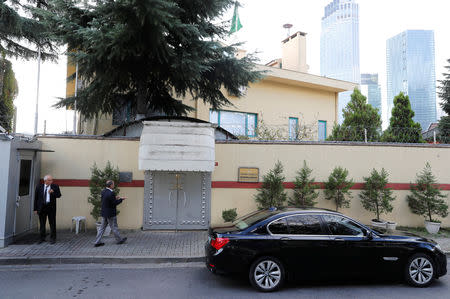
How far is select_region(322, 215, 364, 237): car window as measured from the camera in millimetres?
5891

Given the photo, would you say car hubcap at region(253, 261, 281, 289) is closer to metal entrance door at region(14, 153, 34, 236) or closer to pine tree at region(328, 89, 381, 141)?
metal entrance door at region(14, 153, 34, 236)

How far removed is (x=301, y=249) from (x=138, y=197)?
613cm

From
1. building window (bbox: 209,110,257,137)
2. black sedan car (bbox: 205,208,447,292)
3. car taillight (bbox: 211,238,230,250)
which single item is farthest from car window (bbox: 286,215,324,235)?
building window (bbox: 209,110,257,137)

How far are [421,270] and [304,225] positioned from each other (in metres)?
2.40

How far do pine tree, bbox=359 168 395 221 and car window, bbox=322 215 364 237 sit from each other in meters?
4.88

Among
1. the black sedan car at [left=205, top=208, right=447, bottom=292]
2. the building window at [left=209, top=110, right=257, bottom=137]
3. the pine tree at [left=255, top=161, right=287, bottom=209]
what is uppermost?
the building window at [left=209, top=110, right=257, bottom=137]

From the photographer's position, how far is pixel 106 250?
25.4 feet

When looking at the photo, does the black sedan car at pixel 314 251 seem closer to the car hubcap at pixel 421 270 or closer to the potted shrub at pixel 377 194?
the car hubcap at pixel 421 270

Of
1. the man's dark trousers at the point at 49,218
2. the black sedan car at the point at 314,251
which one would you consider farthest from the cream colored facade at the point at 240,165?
the black sedan car at the point at 314,251

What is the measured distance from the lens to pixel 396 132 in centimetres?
1260

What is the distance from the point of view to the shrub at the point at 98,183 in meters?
9.35

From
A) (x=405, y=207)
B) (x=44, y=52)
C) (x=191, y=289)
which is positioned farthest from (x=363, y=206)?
(x=44, y=52)

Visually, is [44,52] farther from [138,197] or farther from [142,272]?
[142,272]

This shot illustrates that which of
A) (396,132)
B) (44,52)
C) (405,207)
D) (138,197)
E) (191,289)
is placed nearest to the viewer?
(191,289)
